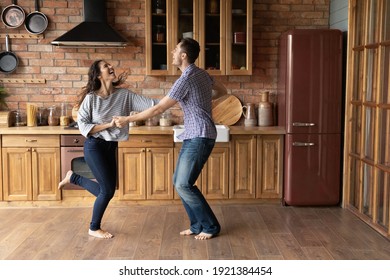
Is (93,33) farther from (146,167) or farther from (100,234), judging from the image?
(100,234)

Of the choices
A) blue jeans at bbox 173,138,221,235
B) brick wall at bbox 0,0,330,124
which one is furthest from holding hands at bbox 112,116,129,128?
brick wall at bbox 0,0,330,124

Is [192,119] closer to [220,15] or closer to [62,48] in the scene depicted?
[220,15]

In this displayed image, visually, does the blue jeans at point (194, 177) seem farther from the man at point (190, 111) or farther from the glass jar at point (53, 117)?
the glass jar at point (53, 117)

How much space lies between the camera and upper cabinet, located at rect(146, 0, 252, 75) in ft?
17.6

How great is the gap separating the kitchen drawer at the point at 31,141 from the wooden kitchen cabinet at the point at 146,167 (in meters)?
0.65

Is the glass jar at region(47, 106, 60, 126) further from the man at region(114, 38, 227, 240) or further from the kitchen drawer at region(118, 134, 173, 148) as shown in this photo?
the man at region(114, 38, 227, 240)

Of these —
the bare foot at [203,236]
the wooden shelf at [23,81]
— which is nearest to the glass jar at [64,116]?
the wooden shelf at [23,81]

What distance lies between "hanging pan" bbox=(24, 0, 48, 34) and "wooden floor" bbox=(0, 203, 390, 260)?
1.86m

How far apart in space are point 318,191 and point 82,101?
250 cm

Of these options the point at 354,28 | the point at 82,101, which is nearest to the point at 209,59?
the point at 354,28

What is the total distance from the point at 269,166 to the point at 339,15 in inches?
66.7

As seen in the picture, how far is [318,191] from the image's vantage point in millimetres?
5227

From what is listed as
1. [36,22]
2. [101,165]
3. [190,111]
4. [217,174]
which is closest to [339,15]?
[217,174]
